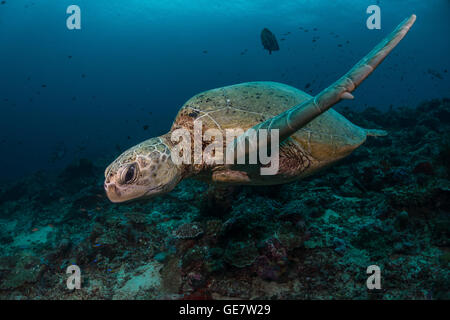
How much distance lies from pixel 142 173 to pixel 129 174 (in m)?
0.14

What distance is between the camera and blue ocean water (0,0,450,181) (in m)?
34.8

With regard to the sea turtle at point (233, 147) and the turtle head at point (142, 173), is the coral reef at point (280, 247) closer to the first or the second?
the sea turtle at point (233, 147)

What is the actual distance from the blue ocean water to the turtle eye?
871 centimetres

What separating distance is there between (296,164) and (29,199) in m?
12.3

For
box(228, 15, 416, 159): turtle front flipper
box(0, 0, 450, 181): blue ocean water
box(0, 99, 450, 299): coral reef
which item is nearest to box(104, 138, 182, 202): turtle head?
box(0, 99, 450, 299): coral reef

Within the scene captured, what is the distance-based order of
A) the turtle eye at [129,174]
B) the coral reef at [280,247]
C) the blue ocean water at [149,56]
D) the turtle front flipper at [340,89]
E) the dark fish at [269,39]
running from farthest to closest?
1. the blue ocean water at [149,56]
2. the dark fish at [269,39]
3. the coral reef at [280,247]
4. the turtle eye at [129,174]
5. the turtle front flipper at [340,89]

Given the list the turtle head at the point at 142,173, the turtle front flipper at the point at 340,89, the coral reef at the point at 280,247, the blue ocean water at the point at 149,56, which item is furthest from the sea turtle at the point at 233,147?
the blue ocean water at the point at 149,56

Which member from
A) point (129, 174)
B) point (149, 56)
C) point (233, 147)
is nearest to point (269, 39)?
point (233, 147)

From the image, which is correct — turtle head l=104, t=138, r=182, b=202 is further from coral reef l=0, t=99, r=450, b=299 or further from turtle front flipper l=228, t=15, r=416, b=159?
turtle front flipper l=228, t=15, r=416, b=159

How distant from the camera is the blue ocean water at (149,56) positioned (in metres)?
34.8

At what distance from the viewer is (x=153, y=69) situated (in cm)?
8400

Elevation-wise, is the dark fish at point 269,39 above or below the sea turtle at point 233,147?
above

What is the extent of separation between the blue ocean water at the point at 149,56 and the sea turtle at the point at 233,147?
22.9 feet

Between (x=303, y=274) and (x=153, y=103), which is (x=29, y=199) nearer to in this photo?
(x=303, y=274)
